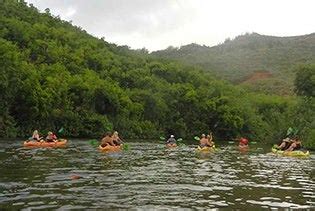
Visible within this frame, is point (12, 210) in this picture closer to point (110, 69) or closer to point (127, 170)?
point (127, 170)

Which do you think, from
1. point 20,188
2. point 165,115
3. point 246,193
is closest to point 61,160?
point 20,188

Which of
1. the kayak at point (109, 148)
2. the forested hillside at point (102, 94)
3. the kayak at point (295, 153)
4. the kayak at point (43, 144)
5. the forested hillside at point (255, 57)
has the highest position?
the forested hillside at point (255, 57)

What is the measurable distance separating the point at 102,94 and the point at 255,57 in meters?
77.5

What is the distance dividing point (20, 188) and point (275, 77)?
106029mm

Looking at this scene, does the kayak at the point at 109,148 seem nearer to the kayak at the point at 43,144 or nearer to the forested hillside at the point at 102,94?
the kayak at the point at 43,144

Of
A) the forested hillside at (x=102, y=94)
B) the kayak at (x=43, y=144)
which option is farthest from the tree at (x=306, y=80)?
the kayak at (x=43, y=144)

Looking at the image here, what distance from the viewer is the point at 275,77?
117 meters

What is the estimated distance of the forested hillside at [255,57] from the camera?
377 ft

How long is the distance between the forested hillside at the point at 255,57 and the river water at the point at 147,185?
3308 inches

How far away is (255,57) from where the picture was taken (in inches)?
5217

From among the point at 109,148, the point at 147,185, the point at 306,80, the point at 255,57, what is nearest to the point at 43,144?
the point at 109,148

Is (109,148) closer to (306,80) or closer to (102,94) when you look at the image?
(102,94)

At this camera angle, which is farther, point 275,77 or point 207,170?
point 275,77

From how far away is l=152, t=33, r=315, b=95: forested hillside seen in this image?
115 meters
